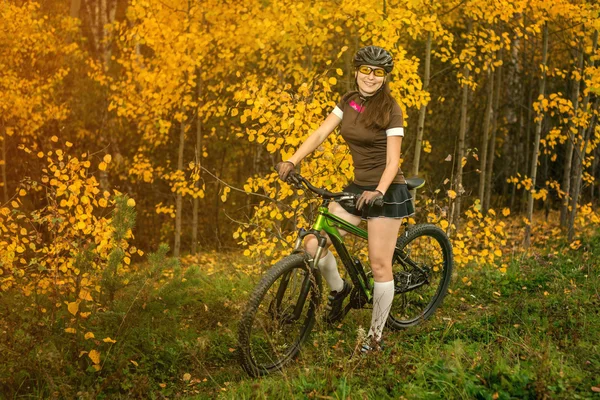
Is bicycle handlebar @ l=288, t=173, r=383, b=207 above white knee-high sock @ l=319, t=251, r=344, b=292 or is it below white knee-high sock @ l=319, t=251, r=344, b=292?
above

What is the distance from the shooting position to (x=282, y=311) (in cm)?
473

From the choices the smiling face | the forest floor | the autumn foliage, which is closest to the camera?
the forest floor

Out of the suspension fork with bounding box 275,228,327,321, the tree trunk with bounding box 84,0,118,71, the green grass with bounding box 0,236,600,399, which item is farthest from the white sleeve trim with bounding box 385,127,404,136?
the tree trunk with bounding box 84,0,118,71

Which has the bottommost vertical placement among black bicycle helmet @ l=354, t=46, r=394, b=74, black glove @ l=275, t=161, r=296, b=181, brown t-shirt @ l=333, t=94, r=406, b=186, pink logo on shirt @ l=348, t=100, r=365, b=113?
black glove @ l=275, t=161, r=296, b=181

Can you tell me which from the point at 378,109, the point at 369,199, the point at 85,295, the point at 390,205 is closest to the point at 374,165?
the point at 390,205

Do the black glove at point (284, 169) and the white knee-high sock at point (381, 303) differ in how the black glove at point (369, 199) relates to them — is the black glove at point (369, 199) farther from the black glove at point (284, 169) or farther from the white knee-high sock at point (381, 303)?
the white knee-high sock at point (381, 303)

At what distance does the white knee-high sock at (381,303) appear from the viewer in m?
5.02

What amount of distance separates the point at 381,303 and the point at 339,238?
0.62m

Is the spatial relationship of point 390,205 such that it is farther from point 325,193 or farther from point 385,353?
point 385,353

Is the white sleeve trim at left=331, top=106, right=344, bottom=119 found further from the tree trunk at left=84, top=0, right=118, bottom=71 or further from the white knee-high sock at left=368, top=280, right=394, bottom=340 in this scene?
the tree trunk at left=84, top=0, right=118, bottom=71

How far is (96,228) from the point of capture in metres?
6.28

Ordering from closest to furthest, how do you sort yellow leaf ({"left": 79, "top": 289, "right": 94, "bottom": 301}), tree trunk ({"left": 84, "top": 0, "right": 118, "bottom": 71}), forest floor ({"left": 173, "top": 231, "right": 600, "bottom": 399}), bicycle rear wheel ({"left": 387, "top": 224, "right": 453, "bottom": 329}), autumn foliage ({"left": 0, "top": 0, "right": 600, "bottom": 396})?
1. forest floor ({"left": 173, "top": 231, "right": 600, "bottom": 399})
2. yellow leaf ({"left": 79, "top": 289, "right": 94, "bottom": 301})
3. bicycle rear wheel ({"left": 387, "top": 224, "right": 453, "bottom": 329})
4. autumn foliage ({"left": 0, "top": 0, "right": 600, "bottom": 396})
5. tree trunk ({"left": 84, "top": 0, "right": 118, "bottom": 71})

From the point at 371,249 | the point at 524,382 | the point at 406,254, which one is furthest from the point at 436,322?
the point at 524,382

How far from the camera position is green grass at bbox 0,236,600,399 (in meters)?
3.75
